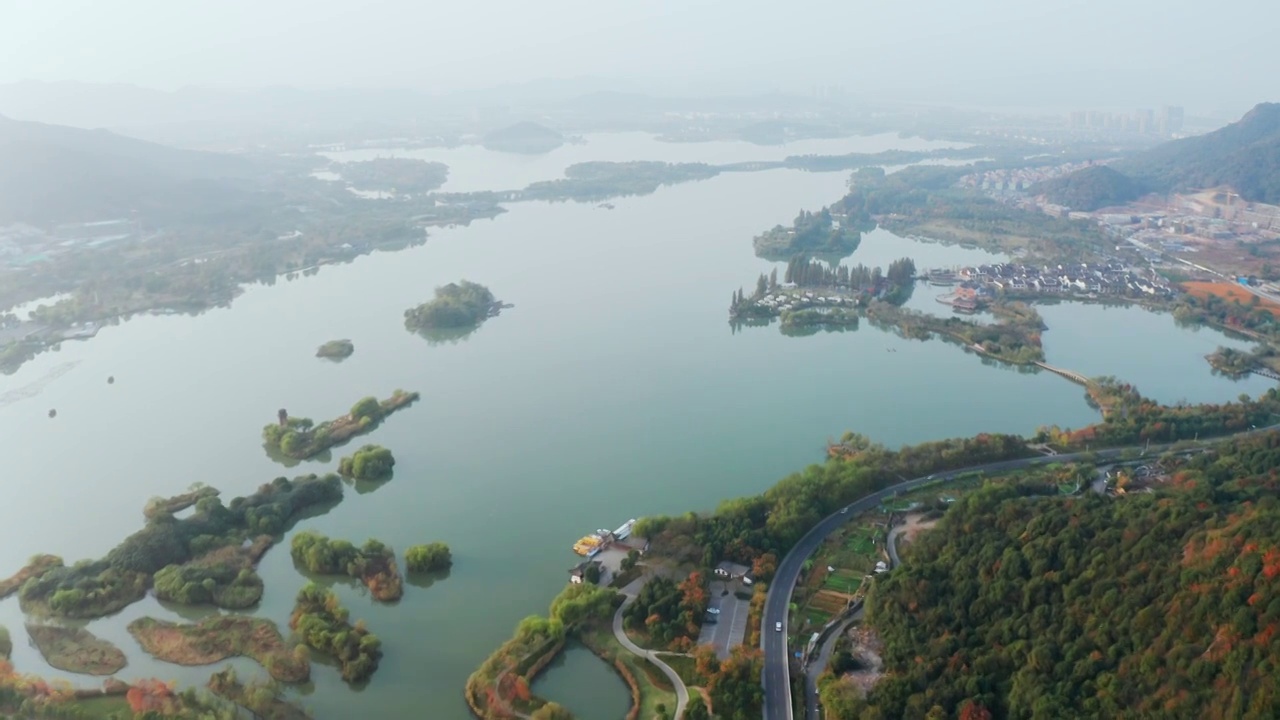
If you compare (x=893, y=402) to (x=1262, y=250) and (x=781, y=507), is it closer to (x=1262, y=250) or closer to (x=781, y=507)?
(x=781, y=507)

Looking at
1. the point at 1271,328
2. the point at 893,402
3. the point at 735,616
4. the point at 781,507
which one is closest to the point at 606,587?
the point at 735,616

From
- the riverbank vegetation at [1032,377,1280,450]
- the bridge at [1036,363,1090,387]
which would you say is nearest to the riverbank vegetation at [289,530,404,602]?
the riverbank vegetation at [1032,377,1280,450]

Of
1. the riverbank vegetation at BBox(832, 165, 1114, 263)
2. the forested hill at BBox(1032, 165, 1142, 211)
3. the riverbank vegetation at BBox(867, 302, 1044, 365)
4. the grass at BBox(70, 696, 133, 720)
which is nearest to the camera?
the grass at BBox(70, 696, 133, 720)

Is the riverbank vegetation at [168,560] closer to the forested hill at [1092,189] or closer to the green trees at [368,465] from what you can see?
the green trees at [368,465]

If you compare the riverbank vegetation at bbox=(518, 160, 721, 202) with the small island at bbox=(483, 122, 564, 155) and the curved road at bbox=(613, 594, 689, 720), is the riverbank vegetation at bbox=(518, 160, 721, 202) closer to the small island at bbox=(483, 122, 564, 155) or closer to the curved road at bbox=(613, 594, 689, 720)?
the small island at bbox=(483, 122, 564, 155)

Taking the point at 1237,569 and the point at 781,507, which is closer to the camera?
the point at 1237,569

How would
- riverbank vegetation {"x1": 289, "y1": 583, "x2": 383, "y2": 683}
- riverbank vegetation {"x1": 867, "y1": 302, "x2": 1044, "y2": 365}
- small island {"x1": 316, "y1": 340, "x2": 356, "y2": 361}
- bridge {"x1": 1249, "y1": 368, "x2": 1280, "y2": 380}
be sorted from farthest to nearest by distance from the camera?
riverbank vegetation {"x1": 867, "y1": 302, "x2": 1044, "y2": 365}, small island {"x1": 316, "y1": 340, "x2": 356, "y2": 361}, bridge {"x1": 1249, "y1": 368, "x2": 1280, "y2": 380}, riverbank vegetation {"x1": 289, "y1": 583, "x2": 383, "y2": 683}

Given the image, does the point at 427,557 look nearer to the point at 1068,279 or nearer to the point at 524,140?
the point at 1068,279
